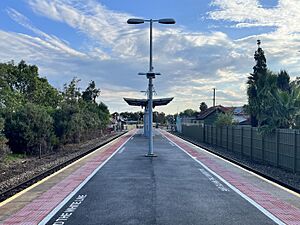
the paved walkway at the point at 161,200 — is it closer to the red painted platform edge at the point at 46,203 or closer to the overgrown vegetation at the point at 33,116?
the red painted platform edge at the point at 46,203

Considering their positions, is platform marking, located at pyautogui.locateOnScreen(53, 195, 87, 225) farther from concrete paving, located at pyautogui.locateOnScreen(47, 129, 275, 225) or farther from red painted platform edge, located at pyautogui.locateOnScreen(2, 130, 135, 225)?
red painted platform edge, located at pyautogui.locateOnScreen(2, 130, 135, 225)

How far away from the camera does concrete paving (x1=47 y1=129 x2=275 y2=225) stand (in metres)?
8.31

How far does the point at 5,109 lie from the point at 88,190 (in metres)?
16.6

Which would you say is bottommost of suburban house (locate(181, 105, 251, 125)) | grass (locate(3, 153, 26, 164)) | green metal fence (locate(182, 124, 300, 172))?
grass (locate(3, 153, 26, 164))

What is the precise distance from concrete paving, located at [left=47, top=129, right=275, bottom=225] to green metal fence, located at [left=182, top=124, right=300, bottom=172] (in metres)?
4.43

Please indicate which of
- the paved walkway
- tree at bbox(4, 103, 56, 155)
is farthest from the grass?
the paved walkway

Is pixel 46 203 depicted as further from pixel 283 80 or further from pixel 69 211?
pixel 283 80

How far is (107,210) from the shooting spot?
29.7 feet

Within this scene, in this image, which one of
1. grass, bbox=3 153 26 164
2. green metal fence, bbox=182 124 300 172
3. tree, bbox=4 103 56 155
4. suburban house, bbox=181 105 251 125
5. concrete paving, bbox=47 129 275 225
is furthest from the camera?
suburban house, bbox=181 105 251 125

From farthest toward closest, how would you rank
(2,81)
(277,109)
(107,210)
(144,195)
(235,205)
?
1. (2,81)
2. (277,109)
3. (144,195)
4. (235,205)
5. (107,210)

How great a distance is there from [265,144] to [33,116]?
13.8 metres

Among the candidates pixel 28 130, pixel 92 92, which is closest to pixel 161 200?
pixel 28 130

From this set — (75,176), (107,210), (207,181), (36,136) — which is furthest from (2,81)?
(107,210)

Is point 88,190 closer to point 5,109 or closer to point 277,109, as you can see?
point 277,109
